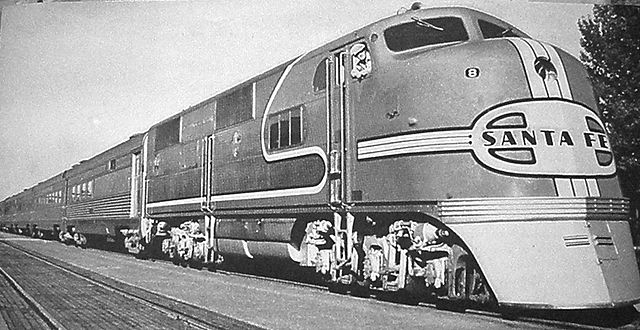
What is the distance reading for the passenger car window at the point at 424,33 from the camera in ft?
10.6

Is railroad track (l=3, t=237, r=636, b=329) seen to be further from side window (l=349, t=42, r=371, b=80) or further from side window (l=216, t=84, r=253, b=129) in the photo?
side window (l=349, t=42, r=371, b=80)

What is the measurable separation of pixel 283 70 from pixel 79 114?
1.30m

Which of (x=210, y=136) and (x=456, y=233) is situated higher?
(x=210, y=136)

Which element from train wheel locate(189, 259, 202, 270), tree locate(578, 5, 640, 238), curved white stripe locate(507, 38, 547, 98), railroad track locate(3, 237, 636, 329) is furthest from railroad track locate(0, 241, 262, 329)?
tree locate(578, 5, 640, 238)

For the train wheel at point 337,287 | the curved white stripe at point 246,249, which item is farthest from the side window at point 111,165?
the train wheel at point 337,287

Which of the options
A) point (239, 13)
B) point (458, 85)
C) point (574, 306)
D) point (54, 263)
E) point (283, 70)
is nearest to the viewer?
point (574, 306)

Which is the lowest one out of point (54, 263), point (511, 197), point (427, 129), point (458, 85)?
point (54, 263)

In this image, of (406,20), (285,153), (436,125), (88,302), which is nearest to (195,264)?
(88,302)

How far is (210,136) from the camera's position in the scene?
4391 millimetres

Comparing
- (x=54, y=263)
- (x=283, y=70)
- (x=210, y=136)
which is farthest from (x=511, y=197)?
(x=54, y=263)

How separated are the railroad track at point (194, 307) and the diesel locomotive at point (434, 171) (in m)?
0.08

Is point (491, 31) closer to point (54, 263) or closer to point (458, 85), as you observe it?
point (458, 85)

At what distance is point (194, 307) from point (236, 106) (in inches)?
54.4

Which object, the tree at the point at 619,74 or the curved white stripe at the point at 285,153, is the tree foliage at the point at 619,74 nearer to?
the tree at the point at 619,74
